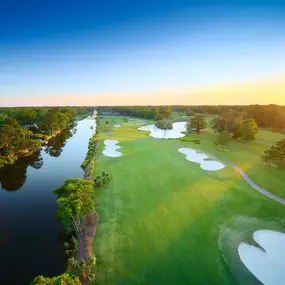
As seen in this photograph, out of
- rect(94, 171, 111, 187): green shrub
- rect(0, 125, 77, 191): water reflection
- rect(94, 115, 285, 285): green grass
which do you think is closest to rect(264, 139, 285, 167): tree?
rect(94, 115, 285, 285): green grass

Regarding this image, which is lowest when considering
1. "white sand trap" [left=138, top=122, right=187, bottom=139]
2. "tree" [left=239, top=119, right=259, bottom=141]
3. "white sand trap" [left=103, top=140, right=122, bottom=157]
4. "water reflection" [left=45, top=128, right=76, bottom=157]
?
"water reflection" [left=45, top=128, right=76, bottom=157]

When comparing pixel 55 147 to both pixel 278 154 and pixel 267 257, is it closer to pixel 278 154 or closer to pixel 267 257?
pixel 278 154

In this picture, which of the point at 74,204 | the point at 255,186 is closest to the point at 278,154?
the point at 255,186

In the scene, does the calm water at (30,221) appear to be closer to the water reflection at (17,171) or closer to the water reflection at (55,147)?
the water reflection at (17,171)

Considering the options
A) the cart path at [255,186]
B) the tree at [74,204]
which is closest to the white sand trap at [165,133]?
the cart path at [255,186]

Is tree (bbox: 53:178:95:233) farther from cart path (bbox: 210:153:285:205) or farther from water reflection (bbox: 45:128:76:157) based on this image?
water reflection (bbox: 45:128:76:157)

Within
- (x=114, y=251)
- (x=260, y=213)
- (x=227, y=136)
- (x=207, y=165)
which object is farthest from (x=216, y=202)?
(x=227, y=136)

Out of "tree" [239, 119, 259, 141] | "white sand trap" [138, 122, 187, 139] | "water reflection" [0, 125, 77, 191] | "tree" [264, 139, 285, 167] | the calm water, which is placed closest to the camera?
the calm water
